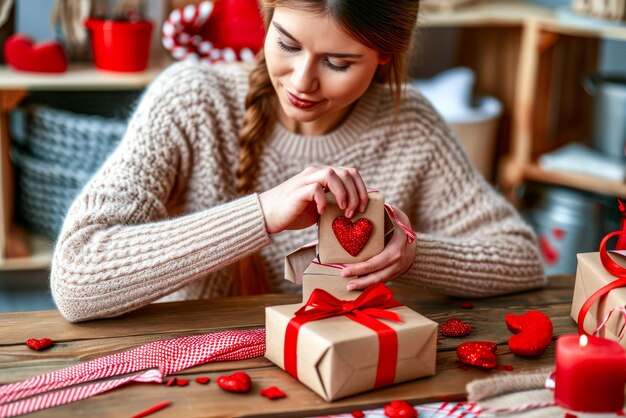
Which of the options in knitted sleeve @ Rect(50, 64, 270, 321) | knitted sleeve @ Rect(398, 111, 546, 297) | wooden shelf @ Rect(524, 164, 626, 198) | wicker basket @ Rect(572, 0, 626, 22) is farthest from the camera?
wooden shelf @ Rect(524, 164, 626, 198)

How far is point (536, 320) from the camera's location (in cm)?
121

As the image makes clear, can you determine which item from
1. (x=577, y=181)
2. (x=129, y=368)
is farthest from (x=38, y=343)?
(x=577, y=181)

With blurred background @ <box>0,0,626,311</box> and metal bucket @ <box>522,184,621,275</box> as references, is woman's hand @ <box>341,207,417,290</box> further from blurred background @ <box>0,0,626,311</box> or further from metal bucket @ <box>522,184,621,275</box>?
metal bucket @ <box>522,184,621,275</box>

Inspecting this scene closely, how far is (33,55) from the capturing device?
2.45 m

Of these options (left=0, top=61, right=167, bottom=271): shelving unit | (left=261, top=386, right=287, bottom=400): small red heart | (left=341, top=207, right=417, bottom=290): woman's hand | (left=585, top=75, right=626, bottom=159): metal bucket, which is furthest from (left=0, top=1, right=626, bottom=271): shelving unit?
(left=261, top=386, right=287, bottom=400): small red heart

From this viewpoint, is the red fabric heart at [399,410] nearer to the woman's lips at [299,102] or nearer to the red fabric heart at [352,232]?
the red fabric heart at [352,232]

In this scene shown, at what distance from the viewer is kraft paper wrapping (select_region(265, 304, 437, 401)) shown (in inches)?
37.8

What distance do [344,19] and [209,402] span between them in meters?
0.58

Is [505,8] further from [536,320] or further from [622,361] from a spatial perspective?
[622,361]

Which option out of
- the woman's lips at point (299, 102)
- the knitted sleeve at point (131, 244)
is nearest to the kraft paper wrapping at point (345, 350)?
the knitted sleeve at point (131, 244)

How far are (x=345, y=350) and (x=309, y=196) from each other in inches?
10.0

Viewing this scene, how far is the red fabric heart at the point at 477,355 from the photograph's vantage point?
109cm

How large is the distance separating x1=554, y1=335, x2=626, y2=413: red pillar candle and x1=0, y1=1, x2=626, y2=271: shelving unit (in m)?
1.85

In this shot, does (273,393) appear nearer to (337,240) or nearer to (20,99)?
(337,240)
